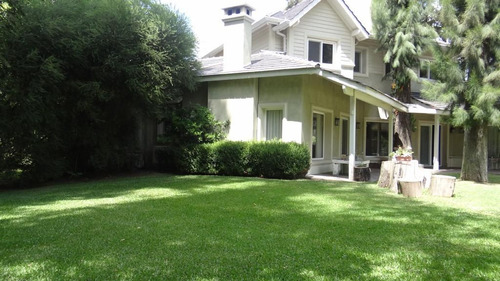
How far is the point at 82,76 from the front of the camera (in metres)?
11.1

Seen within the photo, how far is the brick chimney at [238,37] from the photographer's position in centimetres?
1330

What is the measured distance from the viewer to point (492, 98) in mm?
11164

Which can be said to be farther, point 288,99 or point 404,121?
point 404,121

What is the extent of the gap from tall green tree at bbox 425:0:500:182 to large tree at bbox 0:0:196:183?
28.7ft

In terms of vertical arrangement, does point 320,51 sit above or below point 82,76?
above

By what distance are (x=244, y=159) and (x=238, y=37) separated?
15.5 feet

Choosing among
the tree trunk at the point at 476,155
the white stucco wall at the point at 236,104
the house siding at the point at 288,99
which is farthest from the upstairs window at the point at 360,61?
the white stucco wall at the point at 236,104

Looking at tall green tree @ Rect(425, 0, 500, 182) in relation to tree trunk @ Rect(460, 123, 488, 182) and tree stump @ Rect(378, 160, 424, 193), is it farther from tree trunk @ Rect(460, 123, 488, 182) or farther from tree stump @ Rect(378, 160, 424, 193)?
tree stump @ Rect(378, 160, 424, 193)

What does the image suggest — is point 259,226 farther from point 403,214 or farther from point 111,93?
point 111,93

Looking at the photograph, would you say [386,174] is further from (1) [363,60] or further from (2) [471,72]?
(1) [363,60]

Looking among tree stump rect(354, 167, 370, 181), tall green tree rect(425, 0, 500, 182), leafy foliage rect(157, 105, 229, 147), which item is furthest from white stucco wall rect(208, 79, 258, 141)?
tall green tree rect(425, 0, 500, 182)

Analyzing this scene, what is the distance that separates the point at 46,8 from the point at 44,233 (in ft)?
25.5

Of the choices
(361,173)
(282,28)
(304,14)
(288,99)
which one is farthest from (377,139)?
(288,99)

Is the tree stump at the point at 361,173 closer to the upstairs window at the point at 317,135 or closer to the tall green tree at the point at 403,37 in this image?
the upstairs window at the point at 317,135
